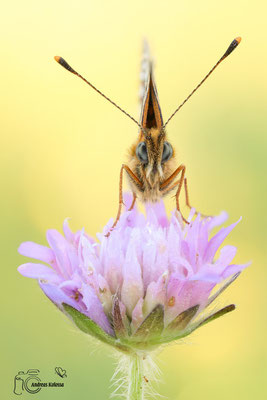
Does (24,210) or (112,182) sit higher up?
(112,182)

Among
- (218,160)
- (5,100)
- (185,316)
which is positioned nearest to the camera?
(185,316)

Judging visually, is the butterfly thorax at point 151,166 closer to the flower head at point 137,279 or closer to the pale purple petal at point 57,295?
the flower head at point 137,279

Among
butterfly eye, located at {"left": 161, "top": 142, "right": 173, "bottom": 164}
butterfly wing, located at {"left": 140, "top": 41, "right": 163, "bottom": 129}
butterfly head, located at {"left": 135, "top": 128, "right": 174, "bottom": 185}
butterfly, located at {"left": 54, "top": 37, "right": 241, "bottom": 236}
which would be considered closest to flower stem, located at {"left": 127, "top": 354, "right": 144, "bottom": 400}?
butterfly, located at {"left": 54, "top": 37, "right": 241, "bottom": 236}

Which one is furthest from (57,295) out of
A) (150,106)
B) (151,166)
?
(150,106)

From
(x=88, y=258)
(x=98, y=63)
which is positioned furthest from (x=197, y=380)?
(x=98, y=63)

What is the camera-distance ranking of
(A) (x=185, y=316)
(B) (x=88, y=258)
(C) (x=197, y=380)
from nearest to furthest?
1. (A) (x=185, y=316)
2. (B) (x=88, y=258)
3. (C) (x=197, y=380)

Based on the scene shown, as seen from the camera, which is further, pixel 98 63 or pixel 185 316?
pixel 98 63

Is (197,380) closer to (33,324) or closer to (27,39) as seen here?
(33,324)

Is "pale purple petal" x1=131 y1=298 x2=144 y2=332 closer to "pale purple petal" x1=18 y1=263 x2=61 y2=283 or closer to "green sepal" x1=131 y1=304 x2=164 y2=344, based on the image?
"green sepal" x1=131 y1=304 x2=164 y2=344

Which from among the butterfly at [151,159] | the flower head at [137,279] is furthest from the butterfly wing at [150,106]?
the flower head at [137,279]
